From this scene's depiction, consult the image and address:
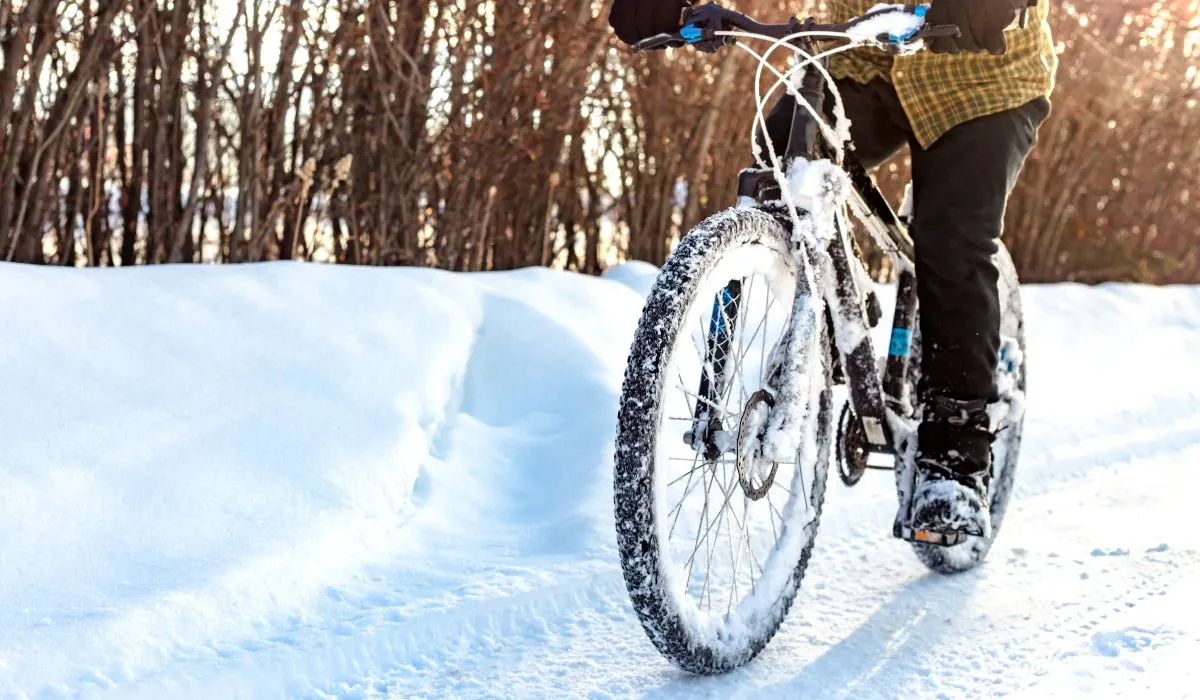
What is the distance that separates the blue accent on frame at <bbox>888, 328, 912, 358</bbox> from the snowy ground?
54cm

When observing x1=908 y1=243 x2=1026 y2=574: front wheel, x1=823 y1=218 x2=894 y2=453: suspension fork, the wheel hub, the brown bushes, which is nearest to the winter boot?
x1=823 y1=218 x2=894 y2=453: suspension fork

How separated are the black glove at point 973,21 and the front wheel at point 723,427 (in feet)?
1.41

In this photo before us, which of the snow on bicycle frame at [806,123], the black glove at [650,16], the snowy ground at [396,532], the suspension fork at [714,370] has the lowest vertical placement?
the snowy ground at [396,532]

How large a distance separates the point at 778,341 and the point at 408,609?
0.90 meters

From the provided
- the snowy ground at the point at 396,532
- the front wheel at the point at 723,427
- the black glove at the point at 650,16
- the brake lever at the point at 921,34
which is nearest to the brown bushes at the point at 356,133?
the snowy ground at the point at 396,532

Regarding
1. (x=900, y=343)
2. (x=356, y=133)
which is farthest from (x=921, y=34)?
(x=356, y=133)

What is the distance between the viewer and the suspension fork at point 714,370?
2.15m

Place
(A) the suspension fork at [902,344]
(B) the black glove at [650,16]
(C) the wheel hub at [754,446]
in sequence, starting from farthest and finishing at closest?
(A) the suspension fork at [902,344], (B) the black glove at [650,16], (C) the wheel hub at [754,446]

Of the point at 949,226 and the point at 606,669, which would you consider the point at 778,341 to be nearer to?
the point at 949,226

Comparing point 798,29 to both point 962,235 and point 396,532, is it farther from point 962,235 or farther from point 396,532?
point 396,532

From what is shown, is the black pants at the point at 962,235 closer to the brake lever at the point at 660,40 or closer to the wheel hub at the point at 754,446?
the brake lever at the point at 660,40

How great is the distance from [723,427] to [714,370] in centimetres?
11

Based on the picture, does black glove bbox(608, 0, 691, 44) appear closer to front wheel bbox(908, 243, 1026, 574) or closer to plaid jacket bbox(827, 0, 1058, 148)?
plaid jacket bbox(827, 0, 1058, 148)

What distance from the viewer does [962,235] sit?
8.17 feet
